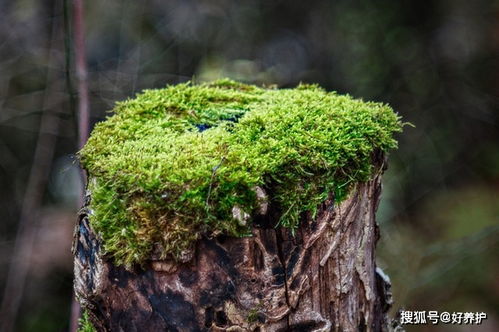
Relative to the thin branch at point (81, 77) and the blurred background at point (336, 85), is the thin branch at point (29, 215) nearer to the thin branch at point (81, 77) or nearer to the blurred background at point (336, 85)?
the blurred background at point (336, 85)

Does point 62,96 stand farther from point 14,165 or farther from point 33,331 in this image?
point 33,331

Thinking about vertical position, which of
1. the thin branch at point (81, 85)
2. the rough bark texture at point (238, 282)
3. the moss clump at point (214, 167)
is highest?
the thin branch at point (81, 85)

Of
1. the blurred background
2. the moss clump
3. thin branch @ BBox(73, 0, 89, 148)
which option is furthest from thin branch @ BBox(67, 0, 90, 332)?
Answer: the blurred background

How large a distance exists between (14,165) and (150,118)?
283cm

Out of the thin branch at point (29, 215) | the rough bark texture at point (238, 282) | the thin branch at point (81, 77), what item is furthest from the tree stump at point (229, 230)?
the thin branch at point (29, 215)

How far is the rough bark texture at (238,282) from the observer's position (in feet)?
4.92

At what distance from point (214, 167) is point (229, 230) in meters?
0.20

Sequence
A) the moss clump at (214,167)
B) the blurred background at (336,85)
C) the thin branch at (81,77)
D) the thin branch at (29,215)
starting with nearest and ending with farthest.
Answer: the moss clump at (214,167)
the thin branch at (81,77)
the thin branch at (29,215)
the blurred background at (336,85)

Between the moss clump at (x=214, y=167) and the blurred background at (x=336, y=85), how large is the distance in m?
2.68

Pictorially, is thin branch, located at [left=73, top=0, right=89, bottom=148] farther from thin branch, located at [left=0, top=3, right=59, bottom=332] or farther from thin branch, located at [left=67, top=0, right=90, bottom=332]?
thin branch, located at [left=0, top=3, right=59, bottom=332]

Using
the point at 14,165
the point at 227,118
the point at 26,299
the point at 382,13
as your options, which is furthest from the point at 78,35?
the point at 382,13

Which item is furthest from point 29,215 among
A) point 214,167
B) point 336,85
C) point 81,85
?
point 336,85

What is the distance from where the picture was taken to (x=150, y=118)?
6.89ft

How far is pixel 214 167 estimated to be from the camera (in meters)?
1.50
